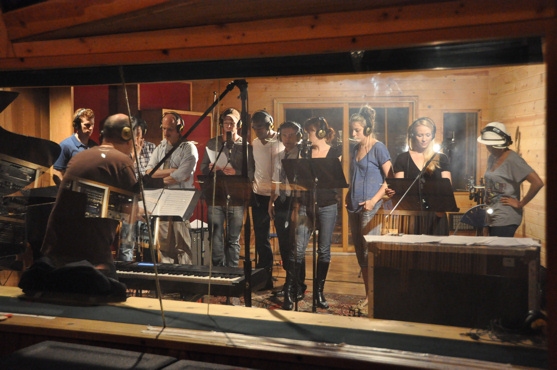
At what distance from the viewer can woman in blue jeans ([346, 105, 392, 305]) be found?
4164 millimetres

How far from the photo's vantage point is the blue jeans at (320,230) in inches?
179

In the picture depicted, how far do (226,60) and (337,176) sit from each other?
73.4 inches

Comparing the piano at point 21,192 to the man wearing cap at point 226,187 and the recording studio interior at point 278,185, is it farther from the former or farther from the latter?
the man wearing cap at point 226,187

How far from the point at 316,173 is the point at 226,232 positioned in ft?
2.74

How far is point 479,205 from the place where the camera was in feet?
10.3

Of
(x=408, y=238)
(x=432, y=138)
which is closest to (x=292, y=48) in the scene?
(x=408, y=238)

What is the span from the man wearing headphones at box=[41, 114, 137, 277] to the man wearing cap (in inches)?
28.9

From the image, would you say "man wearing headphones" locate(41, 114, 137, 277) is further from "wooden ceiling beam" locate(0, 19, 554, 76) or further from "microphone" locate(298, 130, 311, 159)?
"microphone" locate(298, 130, 311, 159)

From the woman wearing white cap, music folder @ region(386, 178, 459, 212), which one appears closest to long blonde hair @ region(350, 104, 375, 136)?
music folder @ region(386, 178, 459, 212)

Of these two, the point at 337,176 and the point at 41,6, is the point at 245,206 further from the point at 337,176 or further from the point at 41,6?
the point at 41,6

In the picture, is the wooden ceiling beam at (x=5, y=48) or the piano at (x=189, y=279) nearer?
the wooden ceiling beam at (x=5, y=48)

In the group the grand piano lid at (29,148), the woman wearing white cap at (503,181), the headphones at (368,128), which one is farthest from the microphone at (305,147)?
the grand piano lid at (29,148)

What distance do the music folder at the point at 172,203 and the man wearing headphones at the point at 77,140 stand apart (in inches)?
20.6

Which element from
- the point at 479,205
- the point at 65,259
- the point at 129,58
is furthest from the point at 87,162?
the point at 479,205
